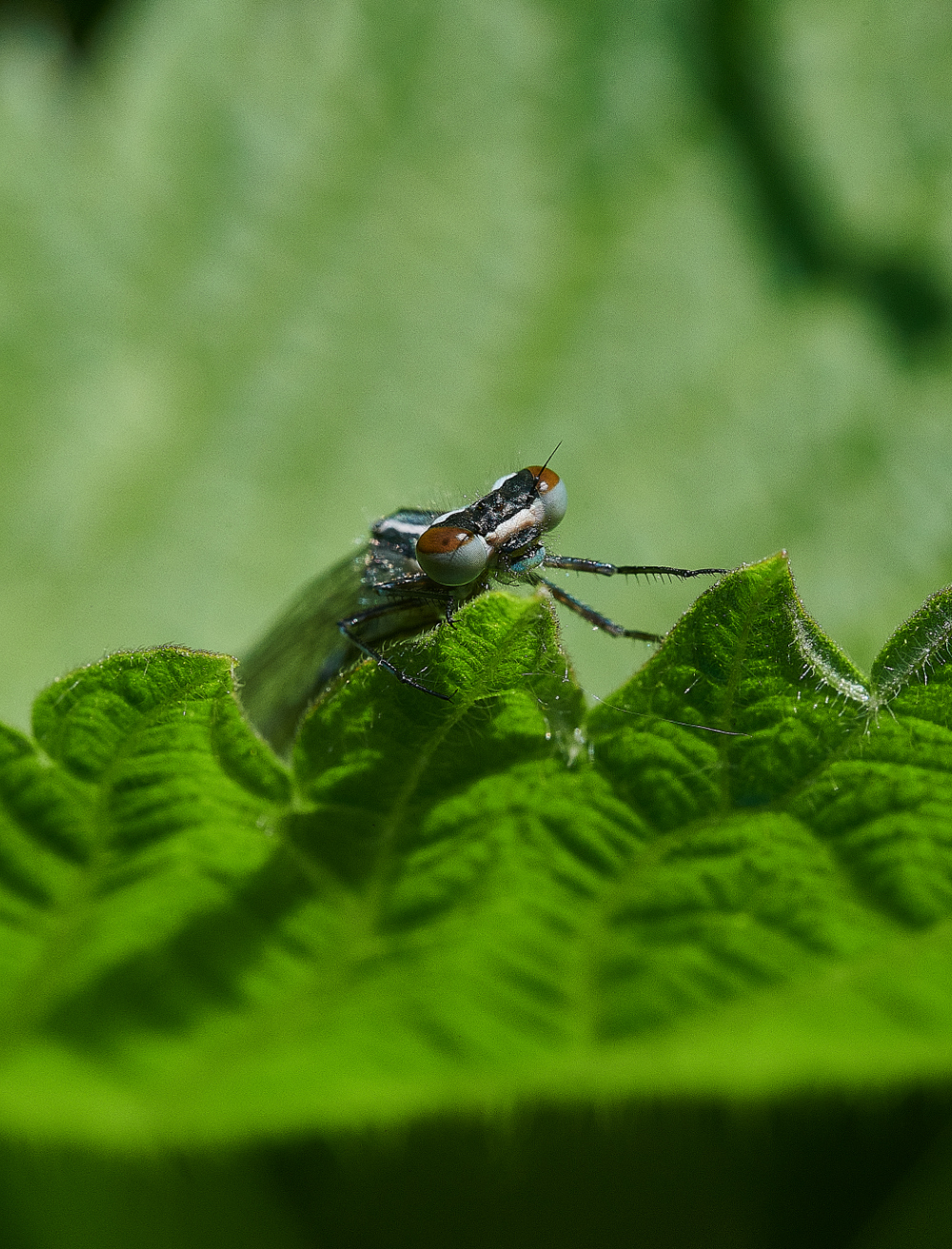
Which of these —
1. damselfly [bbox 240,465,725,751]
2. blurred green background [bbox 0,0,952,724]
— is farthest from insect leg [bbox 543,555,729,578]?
blurred green background [bbox 0,0,952,724]

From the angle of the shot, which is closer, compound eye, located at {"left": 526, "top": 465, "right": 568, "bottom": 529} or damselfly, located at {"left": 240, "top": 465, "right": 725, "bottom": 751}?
damselfly, located at {"left": 240, "top": 465, "right": 725, "bottom": 751}

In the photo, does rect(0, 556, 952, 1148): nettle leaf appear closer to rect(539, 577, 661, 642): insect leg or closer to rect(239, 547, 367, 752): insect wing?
rect(539, 577, 661, 642): insect leg

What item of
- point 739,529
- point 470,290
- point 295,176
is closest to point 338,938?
point 739,529

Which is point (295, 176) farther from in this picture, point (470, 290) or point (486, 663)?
point (486, 663)

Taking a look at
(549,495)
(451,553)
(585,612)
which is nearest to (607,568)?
(585,612)

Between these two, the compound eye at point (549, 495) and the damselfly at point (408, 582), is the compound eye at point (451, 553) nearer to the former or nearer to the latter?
the damselfly at point (408, 582)

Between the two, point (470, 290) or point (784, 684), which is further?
point (470, 290)

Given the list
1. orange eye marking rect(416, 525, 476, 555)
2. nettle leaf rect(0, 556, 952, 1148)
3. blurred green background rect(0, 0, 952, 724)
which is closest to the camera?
nettle leaf rect(0, 556, 952, 1148)
